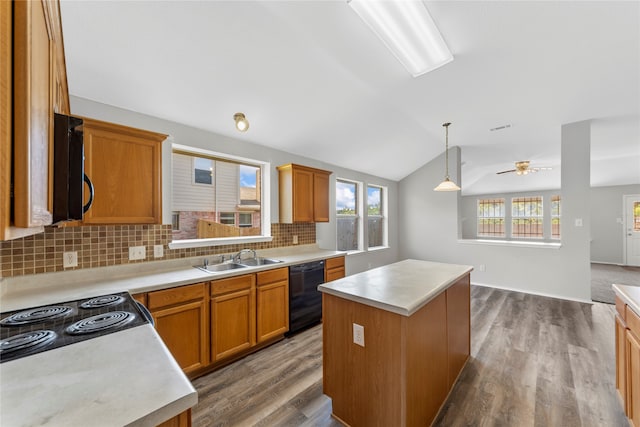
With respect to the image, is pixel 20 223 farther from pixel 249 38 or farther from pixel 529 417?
pixel 529 417

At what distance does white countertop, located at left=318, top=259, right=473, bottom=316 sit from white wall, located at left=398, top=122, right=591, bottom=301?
3000 mm

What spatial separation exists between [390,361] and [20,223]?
5.26 feet

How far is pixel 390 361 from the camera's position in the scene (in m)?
1.44

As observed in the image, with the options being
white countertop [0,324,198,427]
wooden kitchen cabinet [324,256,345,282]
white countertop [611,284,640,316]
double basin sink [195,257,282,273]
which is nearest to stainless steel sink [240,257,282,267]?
double basin sink [195,257,282,273]

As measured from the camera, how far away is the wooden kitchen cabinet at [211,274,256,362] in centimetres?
222

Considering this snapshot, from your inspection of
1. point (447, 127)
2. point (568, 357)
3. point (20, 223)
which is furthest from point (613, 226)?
point (20, 223)

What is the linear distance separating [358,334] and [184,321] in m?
1.43

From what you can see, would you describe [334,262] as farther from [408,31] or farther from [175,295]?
[408,31]

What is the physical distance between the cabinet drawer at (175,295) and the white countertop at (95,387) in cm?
93

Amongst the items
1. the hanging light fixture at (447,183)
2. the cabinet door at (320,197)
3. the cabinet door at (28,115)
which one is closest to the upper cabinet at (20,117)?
the cabinet door at (28,115)

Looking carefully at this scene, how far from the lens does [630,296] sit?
1.54m

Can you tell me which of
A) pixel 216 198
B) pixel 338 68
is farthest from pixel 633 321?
pixel 216 198

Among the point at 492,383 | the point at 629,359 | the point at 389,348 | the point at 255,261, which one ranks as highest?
the point at 255,261

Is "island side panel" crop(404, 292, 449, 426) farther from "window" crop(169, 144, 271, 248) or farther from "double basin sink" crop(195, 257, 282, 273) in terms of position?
"window" crop(169, 144, 271, 248)
